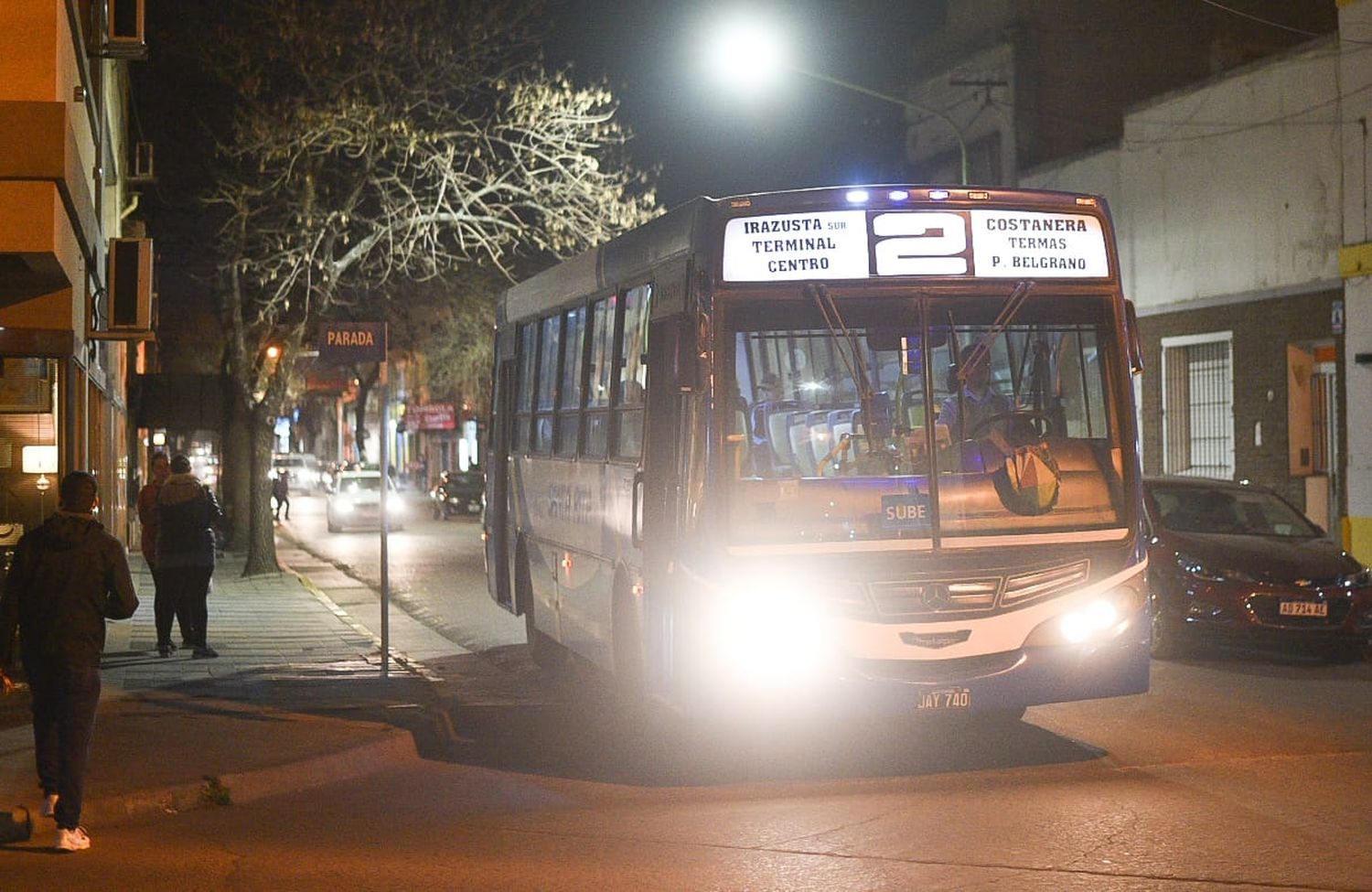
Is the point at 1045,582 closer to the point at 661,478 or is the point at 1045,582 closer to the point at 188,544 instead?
the point at 661,478

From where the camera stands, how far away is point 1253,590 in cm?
1485

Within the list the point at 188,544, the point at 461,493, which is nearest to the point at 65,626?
the point at 188,544

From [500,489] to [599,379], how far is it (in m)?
4.09

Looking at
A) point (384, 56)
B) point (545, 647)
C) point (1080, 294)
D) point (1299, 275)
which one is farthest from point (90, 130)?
point (1299, 275)

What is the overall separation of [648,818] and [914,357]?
9.78ft

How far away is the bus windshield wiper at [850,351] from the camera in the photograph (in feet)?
32.5

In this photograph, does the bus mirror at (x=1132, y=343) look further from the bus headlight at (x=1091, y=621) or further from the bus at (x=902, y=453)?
the bus headlight at (x=1091, y=621)

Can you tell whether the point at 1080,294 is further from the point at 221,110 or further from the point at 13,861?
the point at 221,110

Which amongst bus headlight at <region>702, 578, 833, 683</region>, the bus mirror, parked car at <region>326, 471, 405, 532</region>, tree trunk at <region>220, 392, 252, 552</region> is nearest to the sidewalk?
bus headlight at <region>702, 578, 833, 683</region>

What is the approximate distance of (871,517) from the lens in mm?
9820

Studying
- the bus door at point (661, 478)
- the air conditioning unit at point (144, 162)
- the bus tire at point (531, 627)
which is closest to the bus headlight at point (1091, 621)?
the bus door at point (661, 478)

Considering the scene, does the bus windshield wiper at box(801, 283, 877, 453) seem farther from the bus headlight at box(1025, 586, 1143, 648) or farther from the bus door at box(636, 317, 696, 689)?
the bus headlight at box(1025, 586, 1143, 648)

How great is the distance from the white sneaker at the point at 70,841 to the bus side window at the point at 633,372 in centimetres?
430

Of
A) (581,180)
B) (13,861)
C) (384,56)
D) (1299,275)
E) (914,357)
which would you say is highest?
(384,56)
